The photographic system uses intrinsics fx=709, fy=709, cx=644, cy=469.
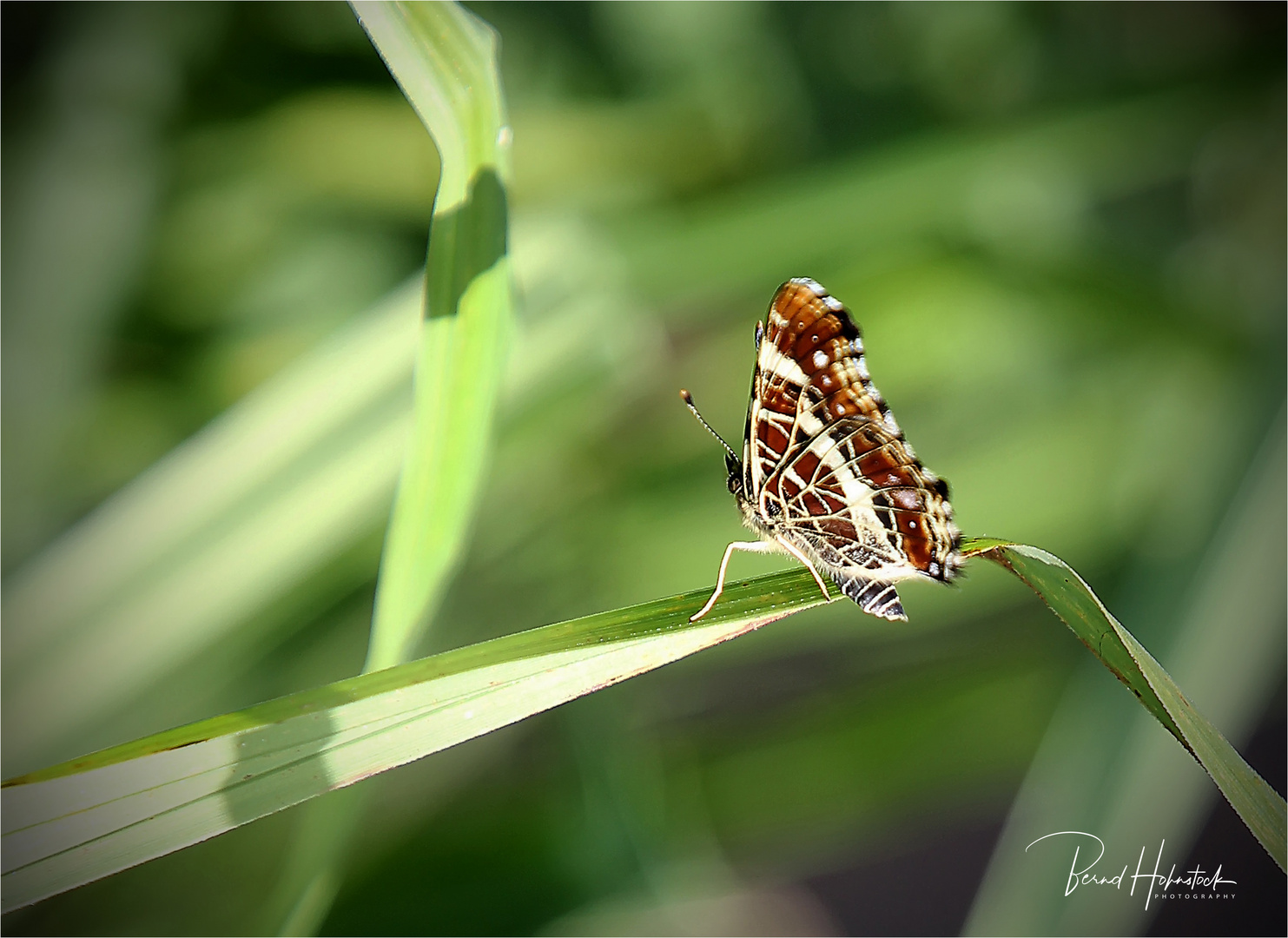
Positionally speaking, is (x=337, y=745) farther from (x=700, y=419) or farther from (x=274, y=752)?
(x=700, y=419)

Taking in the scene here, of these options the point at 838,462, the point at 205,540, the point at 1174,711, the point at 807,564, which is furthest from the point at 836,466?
the point at 205,540

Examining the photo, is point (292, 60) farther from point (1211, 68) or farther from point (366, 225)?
point (1211, 68)

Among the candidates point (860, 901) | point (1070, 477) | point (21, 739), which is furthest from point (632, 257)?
point (860, 901)

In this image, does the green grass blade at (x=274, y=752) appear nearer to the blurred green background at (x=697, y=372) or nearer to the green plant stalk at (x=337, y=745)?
the green plant stalk at (x=337, y=745)

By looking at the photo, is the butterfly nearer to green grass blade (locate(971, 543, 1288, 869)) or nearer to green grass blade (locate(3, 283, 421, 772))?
green grass blade (locate(971, 543, 1288, 869))

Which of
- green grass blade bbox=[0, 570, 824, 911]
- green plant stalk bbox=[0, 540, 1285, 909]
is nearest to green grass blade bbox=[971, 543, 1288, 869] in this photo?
green plant stalk bbox=[0, 540, 1285, 909]

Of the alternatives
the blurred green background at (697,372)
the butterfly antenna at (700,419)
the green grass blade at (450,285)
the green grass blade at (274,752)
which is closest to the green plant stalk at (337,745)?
the green grass blade at (274,752)

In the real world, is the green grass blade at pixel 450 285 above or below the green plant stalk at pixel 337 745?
above
